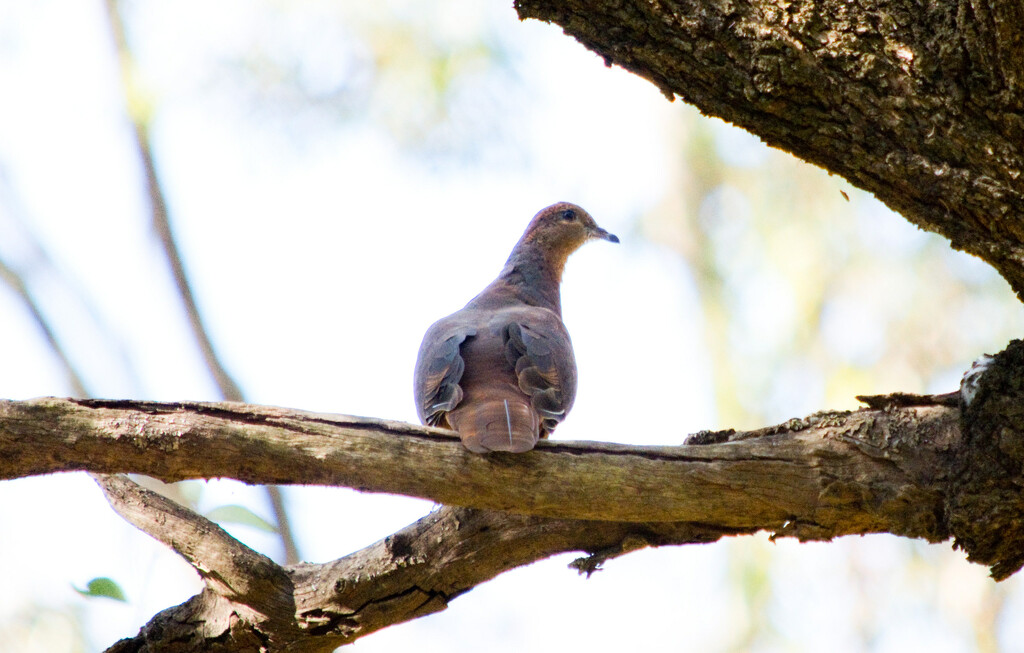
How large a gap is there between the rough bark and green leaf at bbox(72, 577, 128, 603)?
2.13 m

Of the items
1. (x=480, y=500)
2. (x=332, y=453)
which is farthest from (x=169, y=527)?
(x=480, y=500)

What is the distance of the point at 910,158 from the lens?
2512mm

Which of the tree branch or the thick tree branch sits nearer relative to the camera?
the thick tree branch

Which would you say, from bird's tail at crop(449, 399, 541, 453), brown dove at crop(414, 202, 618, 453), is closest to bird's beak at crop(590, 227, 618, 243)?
brown dove at crop(414, 202, 618, 453)

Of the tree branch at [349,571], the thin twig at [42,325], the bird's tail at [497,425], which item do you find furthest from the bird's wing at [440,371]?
the thin twig at [42,325]

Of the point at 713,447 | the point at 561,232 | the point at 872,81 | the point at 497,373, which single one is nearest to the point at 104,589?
the point at 497,373

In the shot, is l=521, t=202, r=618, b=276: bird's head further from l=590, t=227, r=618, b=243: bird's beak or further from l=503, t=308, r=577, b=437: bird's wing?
l=503, t=308, r=577, b=437: bird's wing

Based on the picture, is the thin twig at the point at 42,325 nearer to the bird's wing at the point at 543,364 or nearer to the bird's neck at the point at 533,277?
the bird's neck at the point at 533,277

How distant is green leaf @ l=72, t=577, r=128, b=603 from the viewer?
298cm

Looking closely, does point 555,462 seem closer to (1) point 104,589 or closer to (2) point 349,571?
(2) point 349,571

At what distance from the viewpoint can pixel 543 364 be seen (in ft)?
11.7

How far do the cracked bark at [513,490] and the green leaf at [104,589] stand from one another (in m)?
0.16

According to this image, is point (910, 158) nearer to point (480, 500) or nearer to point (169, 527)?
point (480, 500)

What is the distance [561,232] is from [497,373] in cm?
224
